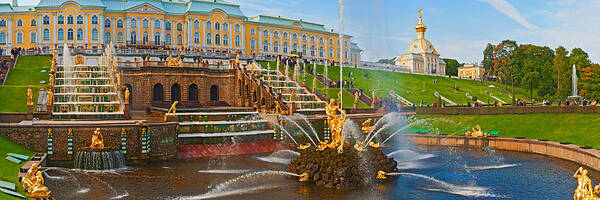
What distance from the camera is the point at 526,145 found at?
3444 cm

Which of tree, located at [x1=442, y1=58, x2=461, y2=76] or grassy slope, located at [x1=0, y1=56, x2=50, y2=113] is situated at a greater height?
tree, located at [x1=442, y1=58, x2=461, y2=76]

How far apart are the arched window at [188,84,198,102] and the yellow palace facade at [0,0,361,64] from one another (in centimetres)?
4202

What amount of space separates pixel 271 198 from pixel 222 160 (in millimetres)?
11769

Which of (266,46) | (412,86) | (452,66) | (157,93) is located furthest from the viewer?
(452,66)

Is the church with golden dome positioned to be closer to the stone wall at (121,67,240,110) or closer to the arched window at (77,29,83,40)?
the arched window at (77,29,83,40)

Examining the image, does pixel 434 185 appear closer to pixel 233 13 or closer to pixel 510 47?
pixel 233 13

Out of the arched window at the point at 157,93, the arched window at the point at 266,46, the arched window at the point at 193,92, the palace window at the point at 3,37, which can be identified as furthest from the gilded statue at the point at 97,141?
the arched window at the point at 266,46

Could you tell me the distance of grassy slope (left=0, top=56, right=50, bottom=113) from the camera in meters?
41.3

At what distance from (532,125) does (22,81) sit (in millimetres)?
48615

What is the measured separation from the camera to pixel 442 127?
148 feet

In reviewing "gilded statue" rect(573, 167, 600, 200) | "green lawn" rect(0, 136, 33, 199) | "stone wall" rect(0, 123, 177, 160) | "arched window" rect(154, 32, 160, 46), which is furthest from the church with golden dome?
"gilded statue" rect(573, 167, 600, 200)

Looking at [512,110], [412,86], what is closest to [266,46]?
[412,86]

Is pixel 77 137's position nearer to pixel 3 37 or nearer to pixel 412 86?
pixel 412 86

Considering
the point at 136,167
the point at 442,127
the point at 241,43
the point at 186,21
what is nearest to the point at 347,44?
the point at 241,43
